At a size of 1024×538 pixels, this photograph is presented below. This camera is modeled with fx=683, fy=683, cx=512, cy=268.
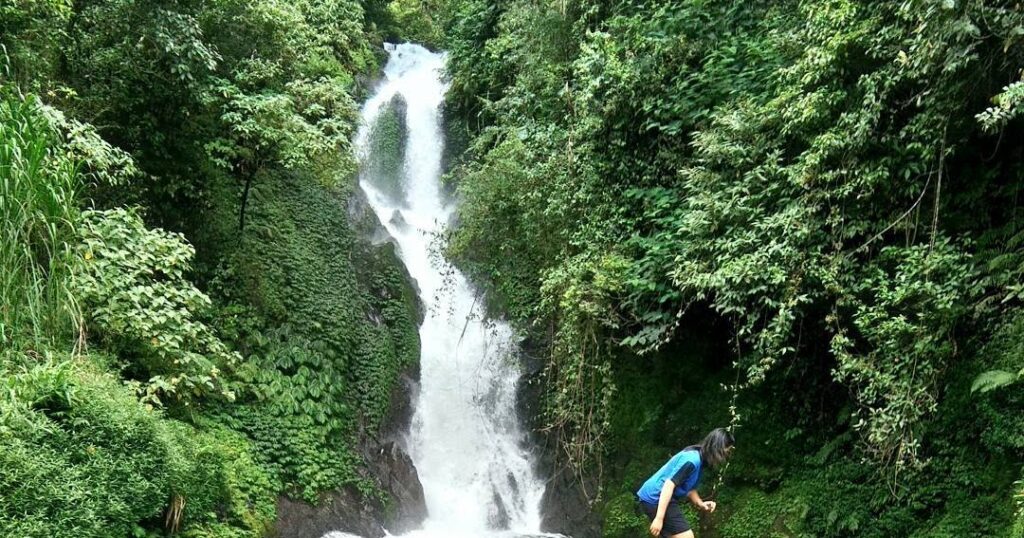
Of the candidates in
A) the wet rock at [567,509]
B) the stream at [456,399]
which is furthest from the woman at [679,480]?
the stream at [456,399]

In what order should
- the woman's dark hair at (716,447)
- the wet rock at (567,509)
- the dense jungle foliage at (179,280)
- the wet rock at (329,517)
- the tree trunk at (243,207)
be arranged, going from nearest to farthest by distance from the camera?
the woman's dark hair at (716,447) → the dense jungle foliage at (179,280) → the wet rock at (329,517) → the wet rock at (567,509) → the tree trunk at (243,207)

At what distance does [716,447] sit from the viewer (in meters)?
4.89

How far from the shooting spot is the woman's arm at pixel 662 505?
15.4 feet

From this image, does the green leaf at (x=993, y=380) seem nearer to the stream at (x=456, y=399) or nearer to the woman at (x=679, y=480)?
the woman at (x=679, y=480)

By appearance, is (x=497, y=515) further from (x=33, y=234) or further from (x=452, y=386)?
(x=33, y=234)

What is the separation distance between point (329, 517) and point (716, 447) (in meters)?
5.80

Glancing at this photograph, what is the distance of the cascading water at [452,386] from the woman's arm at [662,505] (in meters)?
5.60

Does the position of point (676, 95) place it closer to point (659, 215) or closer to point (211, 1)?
point (659, 215)

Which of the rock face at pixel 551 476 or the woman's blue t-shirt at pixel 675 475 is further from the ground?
the rock face at pixel 551 476

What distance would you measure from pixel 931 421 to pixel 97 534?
6.53m

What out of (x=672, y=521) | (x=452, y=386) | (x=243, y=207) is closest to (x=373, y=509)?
(x=452, y=386)

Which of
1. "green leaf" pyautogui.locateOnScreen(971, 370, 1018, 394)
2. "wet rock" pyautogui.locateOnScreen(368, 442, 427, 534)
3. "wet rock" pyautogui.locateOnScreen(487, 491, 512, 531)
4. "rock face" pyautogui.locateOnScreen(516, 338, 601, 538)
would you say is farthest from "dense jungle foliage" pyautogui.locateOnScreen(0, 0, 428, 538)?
"green leaf" pyautogui.locateOnScreen(971, 370, 1018, 394)

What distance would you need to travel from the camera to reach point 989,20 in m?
5.25

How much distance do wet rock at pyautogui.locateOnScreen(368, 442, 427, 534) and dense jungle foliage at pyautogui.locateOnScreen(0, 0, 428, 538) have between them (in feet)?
1.37
